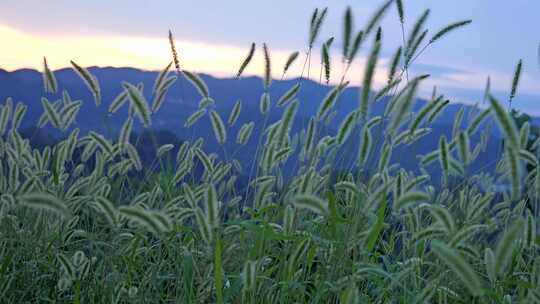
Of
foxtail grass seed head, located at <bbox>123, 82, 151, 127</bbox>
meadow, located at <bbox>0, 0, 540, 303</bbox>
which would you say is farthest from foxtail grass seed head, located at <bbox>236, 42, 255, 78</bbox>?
foxtail grass seed head, located at <bbox>123, 82, 151, 127</bbox>

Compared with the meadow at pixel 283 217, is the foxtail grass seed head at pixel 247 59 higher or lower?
higher

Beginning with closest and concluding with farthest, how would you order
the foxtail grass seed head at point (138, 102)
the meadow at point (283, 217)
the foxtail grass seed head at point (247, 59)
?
1. the meadow at point (283, 217)
2. the foxtail grass seed head at point (138, 102)
3. the foxtail grass seed head at point (247, 59)

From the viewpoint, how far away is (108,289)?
3.14m

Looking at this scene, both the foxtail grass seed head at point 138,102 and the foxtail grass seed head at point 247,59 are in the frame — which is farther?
the foxtail grass seed head at point 247,59

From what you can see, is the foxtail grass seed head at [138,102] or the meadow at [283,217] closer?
the meadow at [283,217]

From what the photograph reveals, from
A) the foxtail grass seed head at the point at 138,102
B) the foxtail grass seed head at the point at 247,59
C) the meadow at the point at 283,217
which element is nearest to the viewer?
the meadow at the point at 283,217

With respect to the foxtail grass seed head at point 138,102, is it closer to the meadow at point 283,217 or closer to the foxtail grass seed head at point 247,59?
the meadow at point 283,217

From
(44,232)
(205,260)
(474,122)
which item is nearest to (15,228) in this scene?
(44,232)

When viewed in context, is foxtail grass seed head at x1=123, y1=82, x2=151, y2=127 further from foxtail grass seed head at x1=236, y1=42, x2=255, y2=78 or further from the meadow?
foxtail grass seed head at x1=236, y1=42, x2=255, y2=78

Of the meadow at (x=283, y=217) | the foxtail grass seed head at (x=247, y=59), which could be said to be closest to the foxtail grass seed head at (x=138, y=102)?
the meadow at (x=283, y=217)

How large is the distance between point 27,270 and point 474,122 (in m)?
2.14

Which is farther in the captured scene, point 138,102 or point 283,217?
point 283,217

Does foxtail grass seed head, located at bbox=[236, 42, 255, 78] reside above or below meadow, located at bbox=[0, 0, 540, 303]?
above

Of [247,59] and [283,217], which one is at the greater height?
[247,59]
